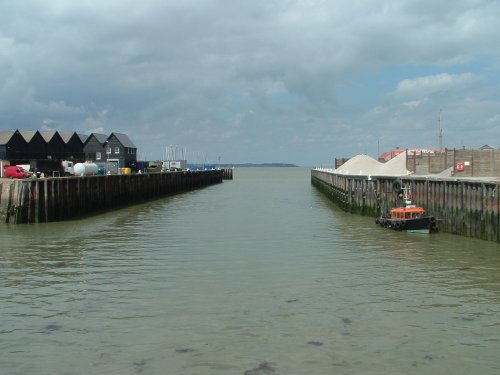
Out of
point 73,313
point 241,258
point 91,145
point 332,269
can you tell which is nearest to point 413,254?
point 332,269

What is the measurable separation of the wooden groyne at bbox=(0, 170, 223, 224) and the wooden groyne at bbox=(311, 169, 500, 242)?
2545 centimetres

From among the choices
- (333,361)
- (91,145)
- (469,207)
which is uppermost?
(91,145)

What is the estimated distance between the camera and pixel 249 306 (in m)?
16.9

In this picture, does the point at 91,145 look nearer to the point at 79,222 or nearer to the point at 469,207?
the point at 79,222

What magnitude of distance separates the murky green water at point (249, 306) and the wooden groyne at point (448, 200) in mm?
1141

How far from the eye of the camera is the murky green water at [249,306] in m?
12.5

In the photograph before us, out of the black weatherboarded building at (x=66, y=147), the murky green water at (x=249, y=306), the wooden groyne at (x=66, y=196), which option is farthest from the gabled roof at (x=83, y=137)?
the murky green water at (x=249, y=306)

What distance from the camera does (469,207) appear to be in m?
31.8

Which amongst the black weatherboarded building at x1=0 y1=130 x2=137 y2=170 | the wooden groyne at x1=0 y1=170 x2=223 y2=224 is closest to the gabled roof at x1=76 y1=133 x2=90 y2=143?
the black weatherboarded building at x1=0 y1=130 x2=137 y2=170

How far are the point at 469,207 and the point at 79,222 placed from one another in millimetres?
28165

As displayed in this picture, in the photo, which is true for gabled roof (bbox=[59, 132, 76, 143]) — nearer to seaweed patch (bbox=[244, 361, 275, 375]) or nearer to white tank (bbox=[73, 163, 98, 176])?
white tank (bbox=[73, 163, 98, 176])

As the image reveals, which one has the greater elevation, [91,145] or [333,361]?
[91,145]

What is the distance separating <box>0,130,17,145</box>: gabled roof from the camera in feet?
281

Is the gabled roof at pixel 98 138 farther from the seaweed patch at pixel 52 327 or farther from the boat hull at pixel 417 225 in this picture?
the seaweed patch at pixel 52 327
